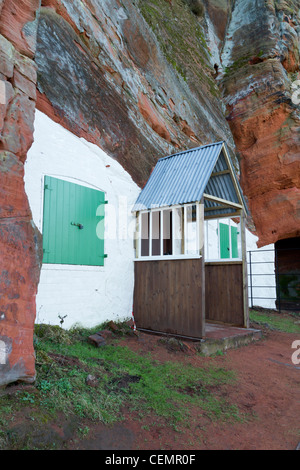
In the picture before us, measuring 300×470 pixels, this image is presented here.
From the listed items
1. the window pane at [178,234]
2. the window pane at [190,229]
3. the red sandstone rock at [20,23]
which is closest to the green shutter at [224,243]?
the window pane at [190,229]

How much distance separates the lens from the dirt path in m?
3.29

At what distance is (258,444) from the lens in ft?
11.1

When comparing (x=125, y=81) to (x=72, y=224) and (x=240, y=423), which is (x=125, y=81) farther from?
(x=240, y=423)

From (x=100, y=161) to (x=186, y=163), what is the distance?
221 centimetres

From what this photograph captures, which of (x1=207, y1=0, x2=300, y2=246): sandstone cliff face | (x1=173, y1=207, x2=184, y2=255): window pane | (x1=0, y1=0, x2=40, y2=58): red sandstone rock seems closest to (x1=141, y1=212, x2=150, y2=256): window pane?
(x1=173, y1=207, x2=184, y2=255): window pane

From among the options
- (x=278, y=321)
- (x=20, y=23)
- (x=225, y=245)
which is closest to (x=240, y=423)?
(x=20, y=23)

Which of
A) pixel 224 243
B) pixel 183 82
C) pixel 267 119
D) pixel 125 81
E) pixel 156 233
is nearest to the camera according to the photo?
pixel 156 233

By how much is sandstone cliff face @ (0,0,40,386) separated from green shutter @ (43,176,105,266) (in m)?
2.63

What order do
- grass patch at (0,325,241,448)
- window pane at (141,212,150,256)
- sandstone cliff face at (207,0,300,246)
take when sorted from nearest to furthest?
grass patch at (0,325,241,448)
window pane at (141,212,150,256)
sandstone cliff face at (207,0,300,246)

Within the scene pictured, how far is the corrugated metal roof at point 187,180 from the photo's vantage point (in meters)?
7.49

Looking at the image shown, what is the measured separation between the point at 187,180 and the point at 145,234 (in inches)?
71.0

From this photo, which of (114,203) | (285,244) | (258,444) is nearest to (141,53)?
(114,203)

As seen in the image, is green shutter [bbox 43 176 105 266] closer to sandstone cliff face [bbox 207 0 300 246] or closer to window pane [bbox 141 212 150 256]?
window pane [bbox 141 212 150 256]

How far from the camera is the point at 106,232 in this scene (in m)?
7.68
